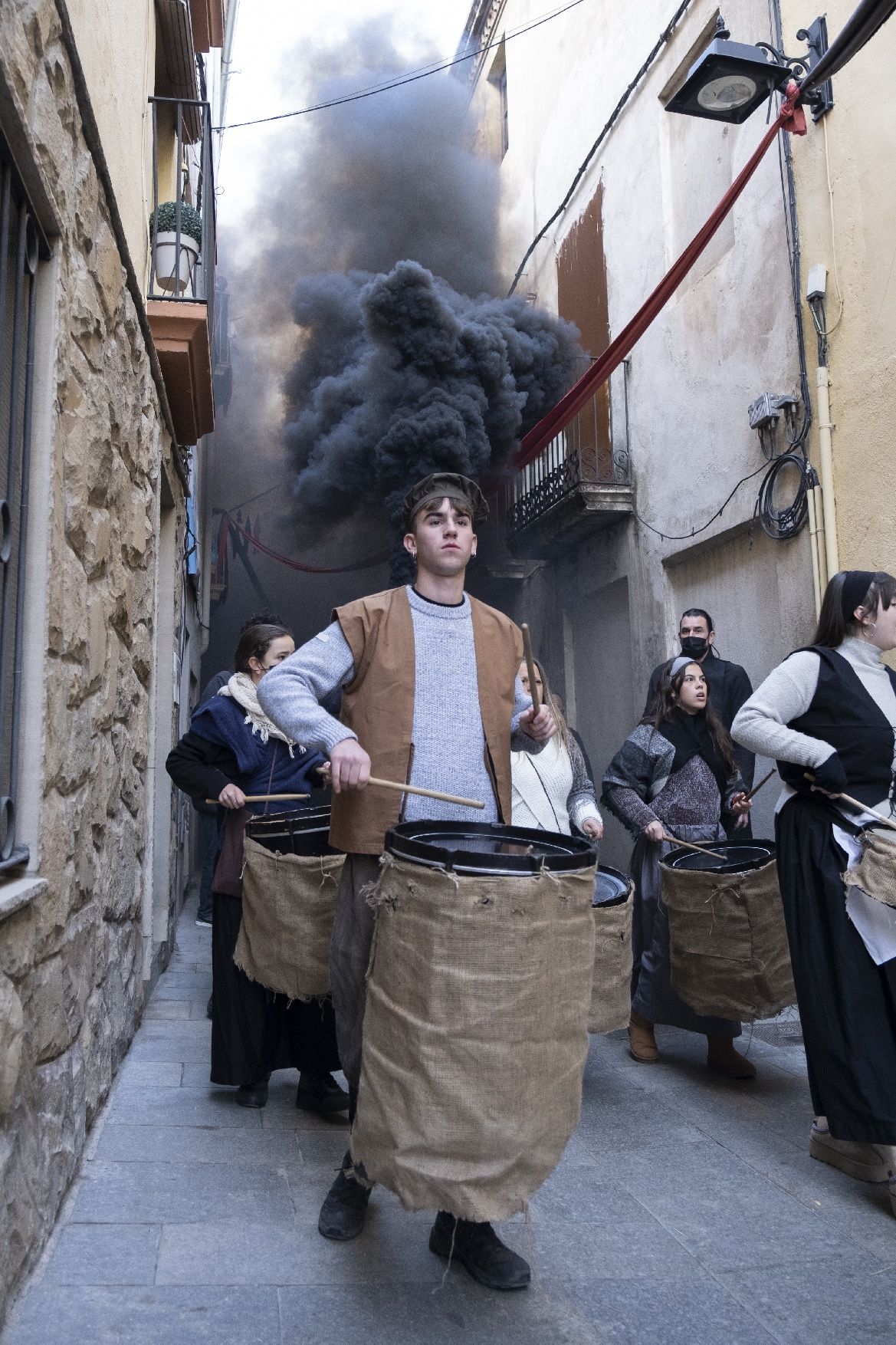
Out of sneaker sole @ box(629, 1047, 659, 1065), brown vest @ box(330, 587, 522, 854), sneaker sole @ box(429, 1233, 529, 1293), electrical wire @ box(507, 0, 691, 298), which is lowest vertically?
sneaker sole @ box(629, 1047, 659, 1065)

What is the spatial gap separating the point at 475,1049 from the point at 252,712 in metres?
2.20

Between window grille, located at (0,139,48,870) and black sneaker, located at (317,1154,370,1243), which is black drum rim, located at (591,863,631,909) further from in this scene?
window grille, located at (0,139,48,870)

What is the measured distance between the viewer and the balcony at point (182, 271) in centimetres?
546

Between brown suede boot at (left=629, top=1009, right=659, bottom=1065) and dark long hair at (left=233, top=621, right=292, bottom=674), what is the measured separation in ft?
6.94

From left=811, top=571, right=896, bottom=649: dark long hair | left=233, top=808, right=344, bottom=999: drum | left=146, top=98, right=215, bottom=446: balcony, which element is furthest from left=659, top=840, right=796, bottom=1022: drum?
left=146, top=98, right=215, bottom=446: balcony

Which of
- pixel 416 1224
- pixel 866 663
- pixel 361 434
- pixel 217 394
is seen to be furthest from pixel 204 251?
pixel 217 394

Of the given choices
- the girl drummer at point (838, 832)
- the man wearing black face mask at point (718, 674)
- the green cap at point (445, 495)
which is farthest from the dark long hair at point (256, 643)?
the man wearing black face mask at point (718, 674)

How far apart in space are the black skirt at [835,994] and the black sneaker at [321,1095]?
1486 millimetres

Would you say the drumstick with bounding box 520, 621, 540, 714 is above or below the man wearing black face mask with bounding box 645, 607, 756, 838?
below

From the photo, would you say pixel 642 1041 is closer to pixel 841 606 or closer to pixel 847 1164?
pixel 847 1164

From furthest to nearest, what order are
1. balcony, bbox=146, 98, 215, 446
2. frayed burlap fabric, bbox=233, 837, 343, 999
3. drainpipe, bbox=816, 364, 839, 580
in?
drainpipe, bbox=816, 364, 839, 580 < balcony, bbox=146, 98, 215, 446 < frayed burlap fabric, bbox=233, 837, 343, 999

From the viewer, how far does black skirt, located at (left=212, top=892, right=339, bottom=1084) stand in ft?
12.2

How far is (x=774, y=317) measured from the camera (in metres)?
7.06

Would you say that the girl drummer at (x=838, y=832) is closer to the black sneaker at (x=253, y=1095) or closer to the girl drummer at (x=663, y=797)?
the girl drummer at (x=663, y=797)
